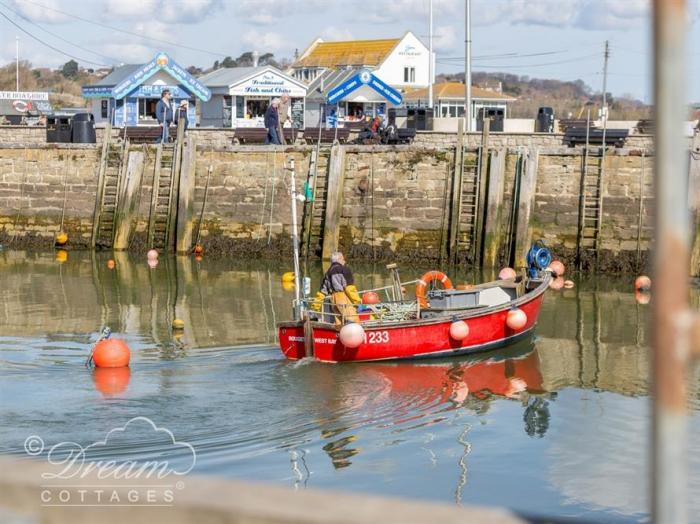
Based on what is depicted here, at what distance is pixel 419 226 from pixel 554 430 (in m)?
15.3

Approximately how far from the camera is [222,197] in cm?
3038

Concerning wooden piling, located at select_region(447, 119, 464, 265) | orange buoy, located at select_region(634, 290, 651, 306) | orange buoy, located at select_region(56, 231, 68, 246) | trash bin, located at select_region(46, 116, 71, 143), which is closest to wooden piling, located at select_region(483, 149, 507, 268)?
wooden piling, located at select_region(447, 119, 464, 265)

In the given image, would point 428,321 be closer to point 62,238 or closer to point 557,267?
point 557,267

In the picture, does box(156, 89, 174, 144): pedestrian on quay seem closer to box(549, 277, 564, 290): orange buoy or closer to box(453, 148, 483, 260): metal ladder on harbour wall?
box(453, 148, 483, 260): metal ladder on harbour wall

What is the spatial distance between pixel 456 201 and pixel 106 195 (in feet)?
34.0

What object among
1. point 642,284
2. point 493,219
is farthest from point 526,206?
point 642,284

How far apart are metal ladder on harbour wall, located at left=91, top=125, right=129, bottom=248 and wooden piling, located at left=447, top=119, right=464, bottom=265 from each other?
9.67m

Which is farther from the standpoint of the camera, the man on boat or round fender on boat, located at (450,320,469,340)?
round fender on boat, located at (450,320,469,340)

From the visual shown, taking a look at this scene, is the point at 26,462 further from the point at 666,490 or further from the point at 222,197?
the point at 222,197

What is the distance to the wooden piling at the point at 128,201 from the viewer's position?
30688 mm

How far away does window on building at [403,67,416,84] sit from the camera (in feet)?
270

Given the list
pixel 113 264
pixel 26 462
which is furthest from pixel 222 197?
pixel 26 462

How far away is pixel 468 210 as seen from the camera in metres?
27.7

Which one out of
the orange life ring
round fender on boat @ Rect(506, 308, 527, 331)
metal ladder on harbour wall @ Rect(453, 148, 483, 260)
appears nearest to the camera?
round fender on boat @ Rect(506, 308, 527, 331)
